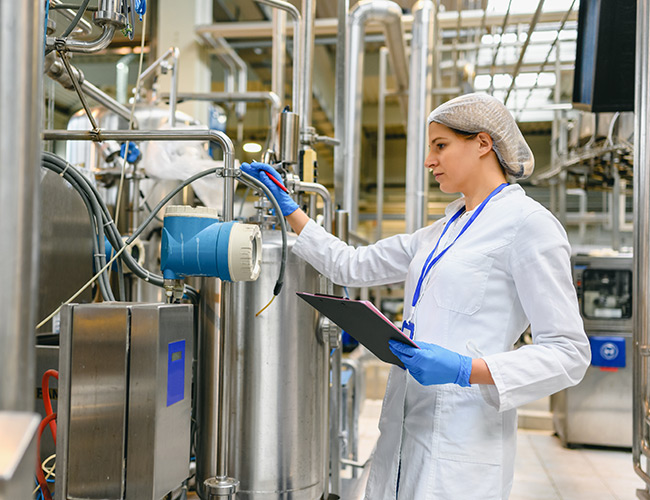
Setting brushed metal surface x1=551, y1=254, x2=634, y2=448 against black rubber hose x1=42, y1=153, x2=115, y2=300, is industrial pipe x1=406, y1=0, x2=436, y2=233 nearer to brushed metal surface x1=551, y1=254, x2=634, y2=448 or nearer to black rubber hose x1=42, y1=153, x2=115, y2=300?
brushed metal surface x1=551, y1=254, x2=634, y2=448

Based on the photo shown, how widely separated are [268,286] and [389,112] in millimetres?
7866

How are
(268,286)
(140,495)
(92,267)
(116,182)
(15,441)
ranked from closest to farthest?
1. (15,441)
2. (140,495)
3. (268,286)
4. (92,267)
5. (116,182)

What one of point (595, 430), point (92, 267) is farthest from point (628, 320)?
point (92, 267)

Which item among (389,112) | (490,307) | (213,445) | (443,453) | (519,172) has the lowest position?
(213,445)

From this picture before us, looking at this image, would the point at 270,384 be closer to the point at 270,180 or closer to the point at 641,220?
the point at 270,180

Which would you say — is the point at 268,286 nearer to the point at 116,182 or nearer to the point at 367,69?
the point at 116,182

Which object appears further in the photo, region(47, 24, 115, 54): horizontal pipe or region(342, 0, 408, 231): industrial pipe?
region(342, 0, 408, 231): industrial pipe

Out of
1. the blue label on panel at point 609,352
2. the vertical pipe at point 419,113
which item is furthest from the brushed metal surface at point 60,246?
the blue label on panel at point 609,352

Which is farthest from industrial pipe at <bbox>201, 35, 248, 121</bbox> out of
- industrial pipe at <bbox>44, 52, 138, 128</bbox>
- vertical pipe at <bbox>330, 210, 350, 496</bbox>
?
vertical pipe at <bbox>330, 210, 350, 496</bbox>

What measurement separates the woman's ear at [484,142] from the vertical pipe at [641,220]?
0.57 metres

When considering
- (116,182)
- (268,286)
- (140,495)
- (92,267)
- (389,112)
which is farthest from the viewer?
(389,112)

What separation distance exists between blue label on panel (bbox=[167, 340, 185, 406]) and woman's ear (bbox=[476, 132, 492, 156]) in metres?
0.70

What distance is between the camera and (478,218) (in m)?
1.21

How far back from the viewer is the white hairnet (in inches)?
47.2
